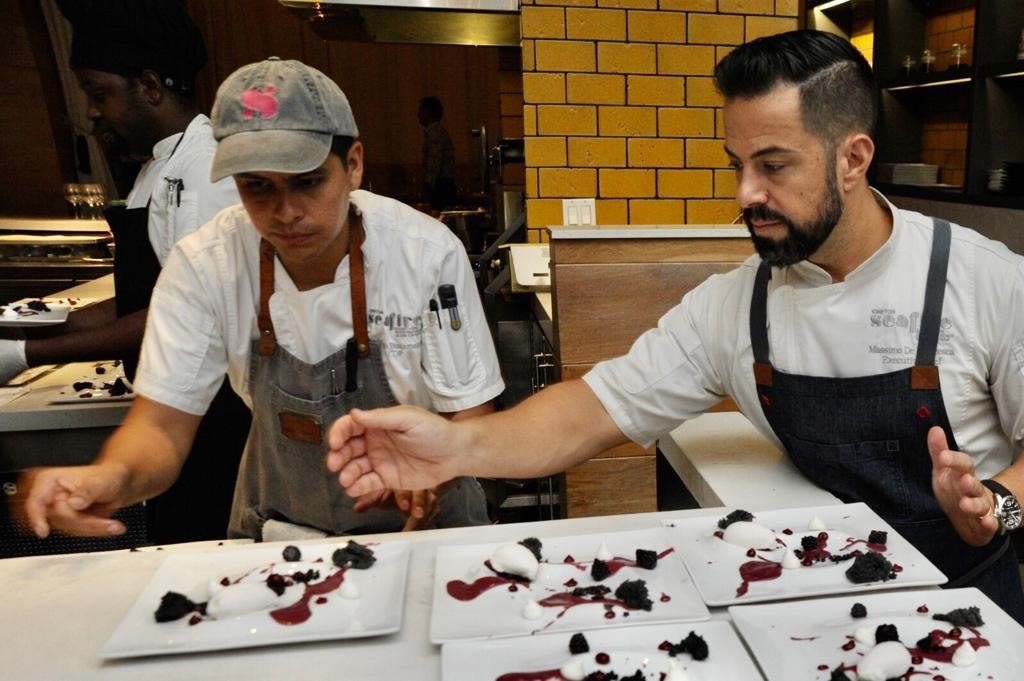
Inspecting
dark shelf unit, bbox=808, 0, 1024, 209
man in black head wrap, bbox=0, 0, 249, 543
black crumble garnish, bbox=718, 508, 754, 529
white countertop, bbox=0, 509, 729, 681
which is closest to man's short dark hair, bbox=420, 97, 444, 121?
dark shelf unit, bbox=808, 0, 1024, 209

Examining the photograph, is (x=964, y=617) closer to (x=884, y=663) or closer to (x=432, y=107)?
(x=884, y=663)

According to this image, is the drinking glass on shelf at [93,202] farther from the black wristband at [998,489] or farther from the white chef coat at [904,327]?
the black wristband at [998,489]

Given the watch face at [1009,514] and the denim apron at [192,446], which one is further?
the denim apron at [192,446]

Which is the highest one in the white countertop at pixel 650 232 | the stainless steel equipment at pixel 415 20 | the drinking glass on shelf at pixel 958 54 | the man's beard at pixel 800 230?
the stainless steel equipment at pixel 415 20

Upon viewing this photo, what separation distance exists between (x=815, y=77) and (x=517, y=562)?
37.5 inches

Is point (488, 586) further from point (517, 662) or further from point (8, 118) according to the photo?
point (8, 118)

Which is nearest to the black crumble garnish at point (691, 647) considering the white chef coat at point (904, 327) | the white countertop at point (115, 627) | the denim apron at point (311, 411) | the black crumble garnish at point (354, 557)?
the white countertop at point (115, 627)

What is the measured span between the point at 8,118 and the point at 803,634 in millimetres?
5255

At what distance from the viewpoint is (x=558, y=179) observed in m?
3.35

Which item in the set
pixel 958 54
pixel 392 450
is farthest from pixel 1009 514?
pixel 958 54

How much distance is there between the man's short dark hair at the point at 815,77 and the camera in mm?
1312

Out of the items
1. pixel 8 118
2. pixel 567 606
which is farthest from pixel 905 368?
pixel 8 118

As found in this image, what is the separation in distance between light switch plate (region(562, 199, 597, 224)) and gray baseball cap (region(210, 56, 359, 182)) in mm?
1984

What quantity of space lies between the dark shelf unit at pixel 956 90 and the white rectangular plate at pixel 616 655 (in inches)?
134
